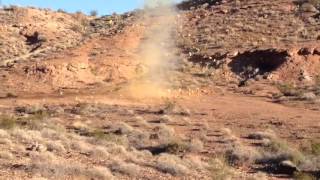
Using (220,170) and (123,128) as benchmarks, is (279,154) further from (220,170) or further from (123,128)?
(123,128)

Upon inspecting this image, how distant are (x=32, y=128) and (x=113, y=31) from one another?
83.2ft

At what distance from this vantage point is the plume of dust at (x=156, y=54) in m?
33.9

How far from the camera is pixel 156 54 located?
4119 centimetres

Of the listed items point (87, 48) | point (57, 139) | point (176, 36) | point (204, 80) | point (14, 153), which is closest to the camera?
point (14, 153)

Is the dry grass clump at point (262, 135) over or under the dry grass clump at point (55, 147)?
under

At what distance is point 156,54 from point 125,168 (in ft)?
87.3

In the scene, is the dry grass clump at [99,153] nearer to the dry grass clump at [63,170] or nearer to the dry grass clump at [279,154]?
the dry grass clump at [63,170]

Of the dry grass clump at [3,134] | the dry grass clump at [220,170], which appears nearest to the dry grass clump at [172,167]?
the dry grass clump at [220,170]

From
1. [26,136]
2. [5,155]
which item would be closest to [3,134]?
[26,136]

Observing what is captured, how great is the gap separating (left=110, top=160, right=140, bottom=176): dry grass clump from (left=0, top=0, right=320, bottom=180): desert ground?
0.03 meters

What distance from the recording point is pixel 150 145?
1981cm

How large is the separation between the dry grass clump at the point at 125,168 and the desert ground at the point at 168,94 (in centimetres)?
3

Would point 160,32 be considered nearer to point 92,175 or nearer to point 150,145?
point 150,145

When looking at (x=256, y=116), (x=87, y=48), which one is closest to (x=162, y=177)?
(x=256, y=116)
